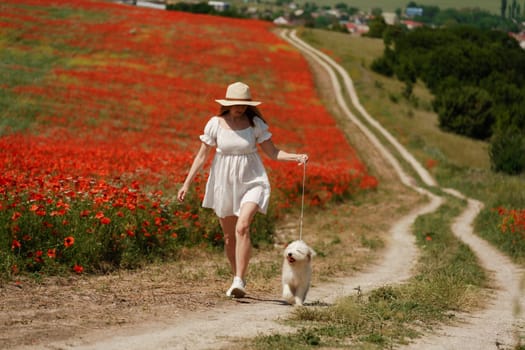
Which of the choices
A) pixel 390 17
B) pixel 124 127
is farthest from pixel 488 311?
pixel 390 17

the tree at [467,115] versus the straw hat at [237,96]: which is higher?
the straw hat at [237,96]

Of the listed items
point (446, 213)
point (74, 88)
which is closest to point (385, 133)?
point (74, 88)

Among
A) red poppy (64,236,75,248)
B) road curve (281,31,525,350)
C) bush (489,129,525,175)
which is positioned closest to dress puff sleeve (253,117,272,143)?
red poppy (64,236,75,248)

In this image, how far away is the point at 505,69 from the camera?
248 feet

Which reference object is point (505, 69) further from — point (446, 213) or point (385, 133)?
point (446, 213)

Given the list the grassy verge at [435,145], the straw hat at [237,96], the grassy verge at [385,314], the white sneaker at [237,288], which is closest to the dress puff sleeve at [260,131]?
the straw hat at [237,96]

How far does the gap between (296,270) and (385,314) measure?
1.09 m

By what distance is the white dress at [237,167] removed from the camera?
375 inches

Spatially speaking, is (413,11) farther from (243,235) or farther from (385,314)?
(385,314)

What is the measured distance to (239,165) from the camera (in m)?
9.55

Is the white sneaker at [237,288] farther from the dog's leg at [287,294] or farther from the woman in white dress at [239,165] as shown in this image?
the dog's leg at [287,294]

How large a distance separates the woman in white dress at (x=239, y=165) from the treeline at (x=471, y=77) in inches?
1329

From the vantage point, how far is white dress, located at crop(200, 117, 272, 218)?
9.52m

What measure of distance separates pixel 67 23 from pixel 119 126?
3088 cm
